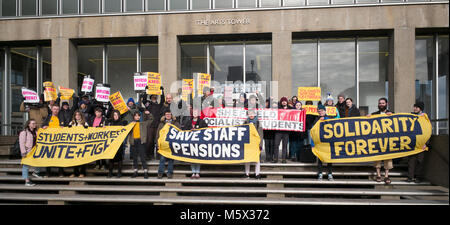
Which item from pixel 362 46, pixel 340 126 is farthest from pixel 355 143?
pixel 362 46

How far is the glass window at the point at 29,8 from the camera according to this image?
554 inches

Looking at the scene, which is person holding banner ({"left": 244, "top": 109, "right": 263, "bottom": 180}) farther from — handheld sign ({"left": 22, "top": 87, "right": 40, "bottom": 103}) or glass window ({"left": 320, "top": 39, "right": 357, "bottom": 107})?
handheld sign ({"left": 22, "top": 87, "right": 40, "bottom": 103})

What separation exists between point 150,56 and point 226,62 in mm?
4054

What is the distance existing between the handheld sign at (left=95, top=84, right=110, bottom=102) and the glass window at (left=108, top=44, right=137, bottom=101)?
502 cm

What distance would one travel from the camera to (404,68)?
12.3 meters

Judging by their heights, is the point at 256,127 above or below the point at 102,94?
below

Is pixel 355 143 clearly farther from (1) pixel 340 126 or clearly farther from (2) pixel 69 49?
(2) pixel 69 49

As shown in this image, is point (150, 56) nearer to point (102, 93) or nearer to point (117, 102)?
point (102, 93)

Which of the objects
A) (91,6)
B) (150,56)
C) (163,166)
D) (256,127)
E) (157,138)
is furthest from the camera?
(150,56)

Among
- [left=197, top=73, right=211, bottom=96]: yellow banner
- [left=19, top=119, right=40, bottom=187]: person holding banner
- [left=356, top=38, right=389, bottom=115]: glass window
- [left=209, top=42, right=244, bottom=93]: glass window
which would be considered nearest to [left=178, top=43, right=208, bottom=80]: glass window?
[left=209, top=42, right=244, bottom=93]: glass window

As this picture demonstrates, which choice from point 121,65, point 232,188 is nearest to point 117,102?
point 232,188

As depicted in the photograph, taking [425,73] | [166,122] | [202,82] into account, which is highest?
[425,73]

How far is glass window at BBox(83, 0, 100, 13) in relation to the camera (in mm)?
13805

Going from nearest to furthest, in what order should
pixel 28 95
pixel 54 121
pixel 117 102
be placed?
pixel 54 121 < pixel 117 102 < pixel 28 95
